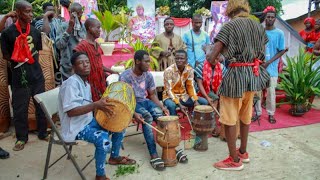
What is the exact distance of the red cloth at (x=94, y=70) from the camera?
3859 millimetres

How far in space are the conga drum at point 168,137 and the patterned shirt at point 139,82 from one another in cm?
60

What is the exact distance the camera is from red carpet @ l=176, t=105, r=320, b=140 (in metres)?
5.26

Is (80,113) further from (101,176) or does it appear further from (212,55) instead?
(212,55)

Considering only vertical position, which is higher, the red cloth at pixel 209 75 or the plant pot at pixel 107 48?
the plant pot at pixel 107 48

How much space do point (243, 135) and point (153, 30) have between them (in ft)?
23.2

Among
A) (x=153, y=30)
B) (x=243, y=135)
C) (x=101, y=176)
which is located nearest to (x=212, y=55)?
(x=243, y=135)

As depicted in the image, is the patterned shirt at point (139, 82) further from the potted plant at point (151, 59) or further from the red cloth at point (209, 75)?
the potted plant at point (151, 59)

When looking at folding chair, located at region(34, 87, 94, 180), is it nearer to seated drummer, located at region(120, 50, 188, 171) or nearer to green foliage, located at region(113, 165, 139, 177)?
green foliage, located at region(113, 165, 139, 177)

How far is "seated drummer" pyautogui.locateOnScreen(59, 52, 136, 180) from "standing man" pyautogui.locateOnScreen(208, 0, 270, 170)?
4.46 feet

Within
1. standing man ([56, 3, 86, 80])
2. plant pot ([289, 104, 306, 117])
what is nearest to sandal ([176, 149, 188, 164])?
standing man ([56, 3, 86, 80])

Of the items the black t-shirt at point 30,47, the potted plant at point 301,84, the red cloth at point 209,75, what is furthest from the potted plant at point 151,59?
the potted plant at point 301,84

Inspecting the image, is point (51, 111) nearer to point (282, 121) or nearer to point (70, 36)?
point (70, 36)

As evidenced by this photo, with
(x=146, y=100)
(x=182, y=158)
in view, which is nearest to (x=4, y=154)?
(x=146, y=100)

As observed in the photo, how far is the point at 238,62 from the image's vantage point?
3.48 m
